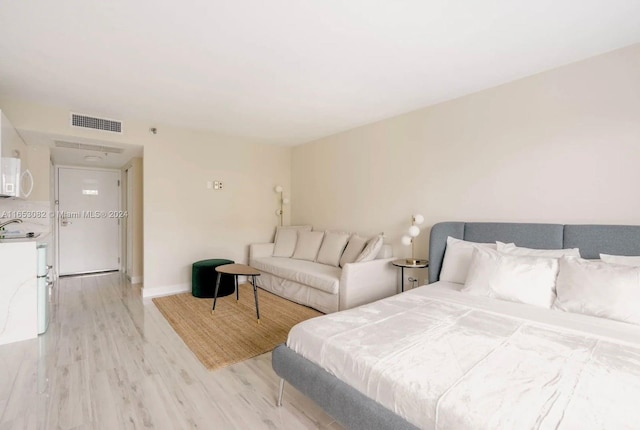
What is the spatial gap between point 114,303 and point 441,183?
Result: 4387 millimetres

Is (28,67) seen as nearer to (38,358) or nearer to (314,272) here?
(38,358)

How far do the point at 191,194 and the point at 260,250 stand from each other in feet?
4.53

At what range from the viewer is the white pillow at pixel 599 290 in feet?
6.02

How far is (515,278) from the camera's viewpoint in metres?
2.27

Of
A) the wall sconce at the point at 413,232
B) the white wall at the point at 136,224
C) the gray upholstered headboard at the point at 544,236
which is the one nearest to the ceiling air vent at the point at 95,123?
the white wall at the point at 136,224

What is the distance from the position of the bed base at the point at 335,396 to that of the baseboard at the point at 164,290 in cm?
318

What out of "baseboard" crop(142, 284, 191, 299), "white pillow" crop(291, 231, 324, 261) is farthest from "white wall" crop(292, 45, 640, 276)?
"baseboard" crop(142, 284, 191, 299)

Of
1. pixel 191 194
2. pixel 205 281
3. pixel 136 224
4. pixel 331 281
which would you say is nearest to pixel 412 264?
pixel 331 281

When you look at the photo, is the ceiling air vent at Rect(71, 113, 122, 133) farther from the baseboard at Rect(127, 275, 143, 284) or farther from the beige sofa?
the beige sofa

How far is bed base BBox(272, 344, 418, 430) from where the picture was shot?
4.21ft

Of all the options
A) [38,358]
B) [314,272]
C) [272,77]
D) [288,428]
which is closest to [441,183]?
[314,272]

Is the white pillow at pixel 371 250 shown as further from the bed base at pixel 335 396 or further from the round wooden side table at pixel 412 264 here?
the bed base at pixel 335 396

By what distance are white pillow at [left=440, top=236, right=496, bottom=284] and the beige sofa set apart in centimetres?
81

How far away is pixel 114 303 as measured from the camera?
3.95 metres
